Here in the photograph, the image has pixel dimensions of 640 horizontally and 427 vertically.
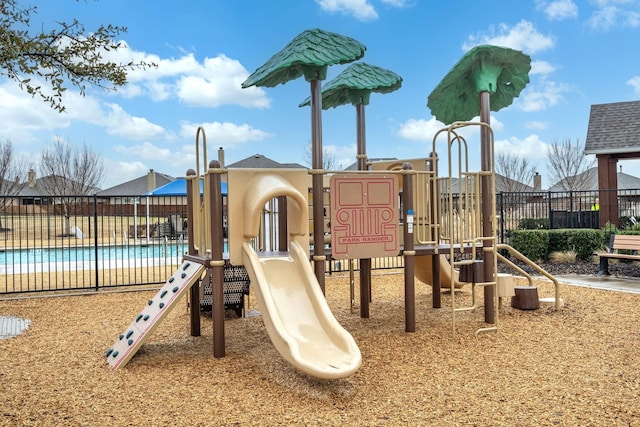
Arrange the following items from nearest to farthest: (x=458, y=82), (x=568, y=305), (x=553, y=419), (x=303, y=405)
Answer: (x=553, y=419) → (x=303, y=405) → (x=458, y=82) → (x=568, y=305)

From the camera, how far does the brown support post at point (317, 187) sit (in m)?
6.32

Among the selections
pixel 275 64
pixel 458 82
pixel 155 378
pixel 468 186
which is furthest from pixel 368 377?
pixel 458 82

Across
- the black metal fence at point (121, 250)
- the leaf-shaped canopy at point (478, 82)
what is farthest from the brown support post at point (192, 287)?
the leaf-shaped canopy at point (478, 82)

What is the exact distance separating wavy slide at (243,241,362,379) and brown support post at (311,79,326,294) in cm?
39

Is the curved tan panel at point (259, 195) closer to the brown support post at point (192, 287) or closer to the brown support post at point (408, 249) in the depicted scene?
the brown support post at point (192, 287)

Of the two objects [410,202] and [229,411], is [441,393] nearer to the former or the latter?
[229,411]

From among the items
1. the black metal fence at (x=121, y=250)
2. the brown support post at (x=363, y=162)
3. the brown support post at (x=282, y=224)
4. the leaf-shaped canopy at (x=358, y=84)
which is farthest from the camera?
the black metal fence at (x=121, y=250)

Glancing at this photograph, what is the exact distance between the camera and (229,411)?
406 centimetres

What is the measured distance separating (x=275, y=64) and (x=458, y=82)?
2.78m

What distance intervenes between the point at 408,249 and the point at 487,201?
4.11 feet

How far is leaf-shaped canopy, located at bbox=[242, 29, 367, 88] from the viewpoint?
631 cm

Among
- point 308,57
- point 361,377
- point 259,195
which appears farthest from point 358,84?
point 361,377

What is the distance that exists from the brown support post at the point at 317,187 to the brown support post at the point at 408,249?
1.07m

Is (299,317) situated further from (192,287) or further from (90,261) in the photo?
(90,261)
